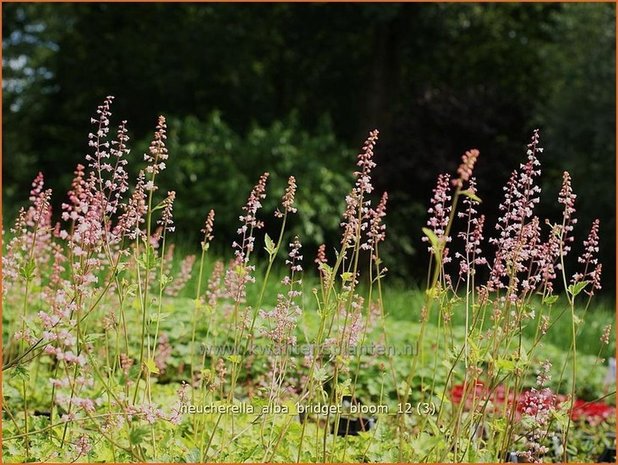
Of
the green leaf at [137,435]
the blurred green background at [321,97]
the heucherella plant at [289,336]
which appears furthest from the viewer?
the blurred green background at [321,97]

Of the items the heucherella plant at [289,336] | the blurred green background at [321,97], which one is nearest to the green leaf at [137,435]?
the heucherella plant at [289,336]

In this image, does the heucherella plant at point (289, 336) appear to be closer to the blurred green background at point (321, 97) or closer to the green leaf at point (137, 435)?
the green leaf at point (137, 435)

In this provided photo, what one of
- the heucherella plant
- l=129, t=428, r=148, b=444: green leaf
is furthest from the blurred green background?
l=129, t=428, r=148, b=444: green leaf

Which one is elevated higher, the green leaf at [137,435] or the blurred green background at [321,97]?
the blurred green background at [321,97]

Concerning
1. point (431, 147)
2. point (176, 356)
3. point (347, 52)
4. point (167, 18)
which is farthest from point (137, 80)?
point (176, 356)

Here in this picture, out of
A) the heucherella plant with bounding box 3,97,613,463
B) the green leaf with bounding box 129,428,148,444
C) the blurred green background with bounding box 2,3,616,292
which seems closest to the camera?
the green leaf with bounding box 129,428,148,444

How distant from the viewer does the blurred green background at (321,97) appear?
13.3 meters

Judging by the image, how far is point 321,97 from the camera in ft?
57.5

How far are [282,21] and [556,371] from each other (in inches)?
489

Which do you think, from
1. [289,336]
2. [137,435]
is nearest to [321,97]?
[289,336]

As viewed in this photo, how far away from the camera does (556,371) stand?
21.0 ft

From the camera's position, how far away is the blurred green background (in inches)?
524

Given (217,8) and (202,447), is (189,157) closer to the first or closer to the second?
(217,8)

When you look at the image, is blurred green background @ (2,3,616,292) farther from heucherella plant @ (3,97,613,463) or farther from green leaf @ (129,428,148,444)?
green leaf @ (129,428,148,444)
